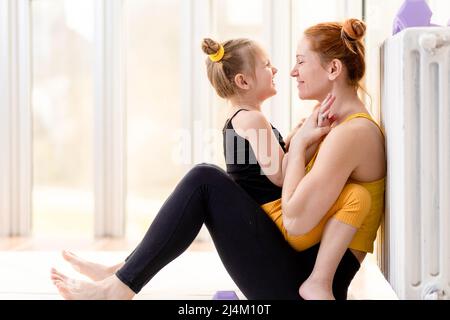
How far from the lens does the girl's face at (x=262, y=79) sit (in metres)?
1.84

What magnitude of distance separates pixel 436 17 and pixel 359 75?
1.21m

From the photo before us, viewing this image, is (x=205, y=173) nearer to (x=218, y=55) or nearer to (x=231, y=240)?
(x=231, y=240)

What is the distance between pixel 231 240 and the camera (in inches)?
62.7

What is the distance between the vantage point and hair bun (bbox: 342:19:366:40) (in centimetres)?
157

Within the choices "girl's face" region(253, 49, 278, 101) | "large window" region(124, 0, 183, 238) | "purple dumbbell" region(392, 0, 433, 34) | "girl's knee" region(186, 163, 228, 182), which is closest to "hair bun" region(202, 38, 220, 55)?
"girl's face" region(253, 49, 278, 101)

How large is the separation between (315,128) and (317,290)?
0.39m

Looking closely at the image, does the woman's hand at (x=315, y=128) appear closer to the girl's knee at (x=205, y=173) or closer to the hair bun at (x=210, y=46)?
the girl's knee at (x=205, y=173)

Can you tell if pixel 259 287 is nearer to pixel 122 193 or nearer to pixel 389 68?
pixel 389 68

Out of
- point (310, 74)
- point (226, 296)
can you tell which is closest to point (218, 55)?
point (310, 74)

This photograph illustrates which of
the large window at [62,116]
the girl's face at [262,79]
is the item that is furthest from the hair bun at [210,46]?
the large window at [62,116]

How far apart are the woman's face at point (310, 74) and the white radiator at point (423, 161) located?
21 cm

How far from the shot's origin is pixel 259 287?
63.0 inches

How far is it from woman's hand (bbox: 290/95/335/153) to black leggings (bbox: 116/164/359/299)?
0.19 m
